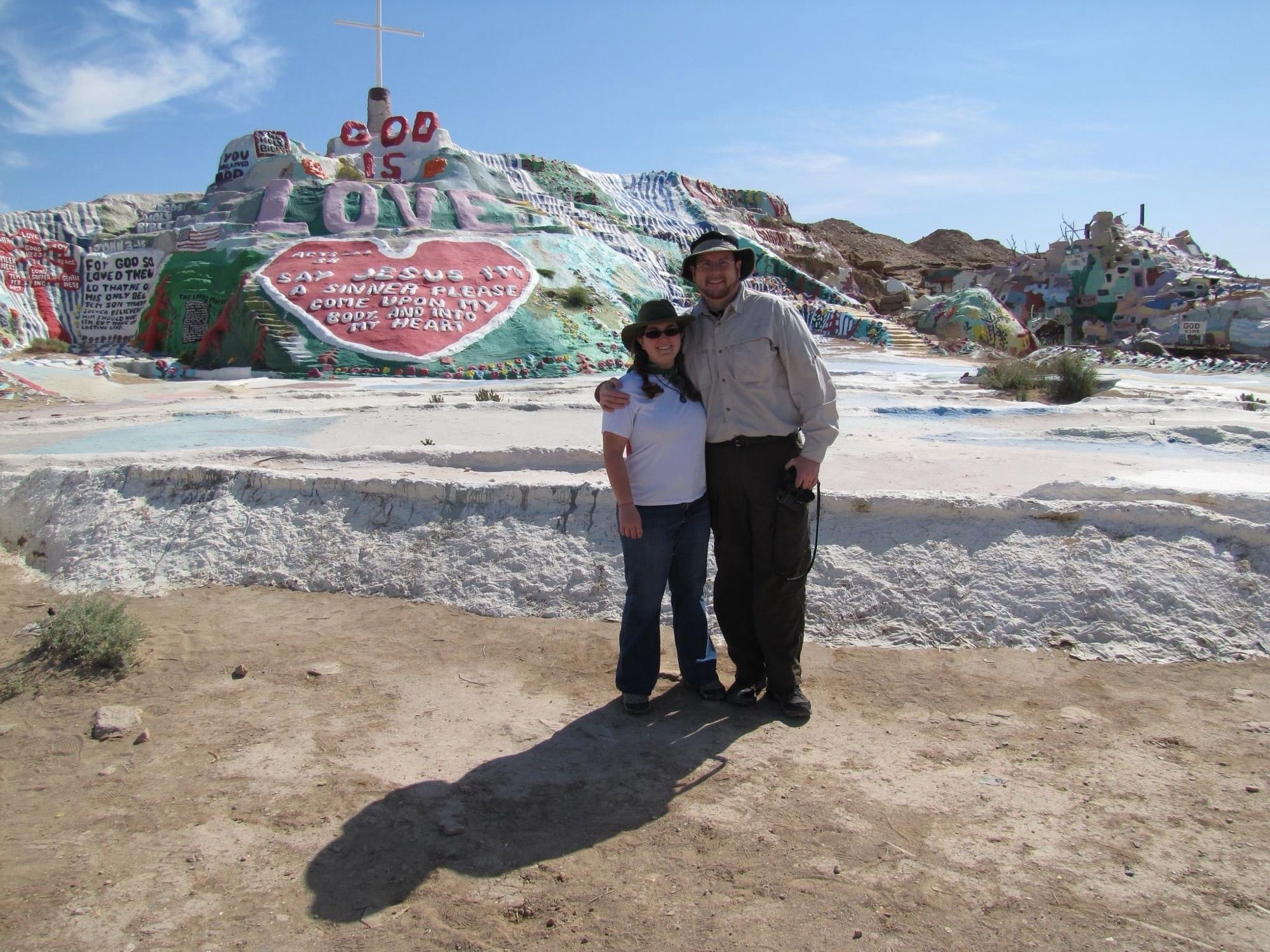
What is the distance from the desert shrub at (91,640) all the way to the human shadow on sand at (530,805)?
1.66m

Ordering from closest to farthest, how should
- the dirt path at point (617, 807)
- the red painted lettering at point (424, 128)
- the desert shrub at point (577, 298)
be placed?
1. the dirt path at point (617, 807)
2. the desert shrub at point (577, 298)
3. the red painted lettering at point (424, 128)

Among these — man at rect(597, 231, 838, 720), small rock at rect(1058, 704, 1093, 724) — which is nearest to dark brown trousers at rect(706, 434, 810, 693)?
man at rect(597, 231, 838, 720)

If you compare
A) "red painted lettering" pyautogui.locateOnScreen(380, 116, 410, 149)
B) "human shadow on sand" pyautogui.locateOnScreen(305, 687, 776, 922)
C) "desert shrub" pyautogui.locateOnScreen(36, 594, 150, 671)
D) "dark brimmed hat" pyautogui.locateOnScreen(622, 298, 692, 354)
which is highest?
"red painted lettering" pyautogui.locateOnScreen(380, 116, 410, 149)

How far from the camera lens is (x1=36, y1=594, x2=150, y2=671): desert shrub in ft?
12.0

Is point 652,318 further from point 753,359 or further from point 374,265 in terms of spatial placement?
point 374,265

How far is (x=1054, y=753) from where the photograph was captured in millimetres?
2951

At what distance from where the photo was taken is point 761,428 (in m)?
3.23

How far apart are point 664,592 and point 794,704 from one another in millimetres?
615

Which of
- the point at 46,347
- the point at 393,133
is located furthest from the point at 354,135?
the point at 46,347

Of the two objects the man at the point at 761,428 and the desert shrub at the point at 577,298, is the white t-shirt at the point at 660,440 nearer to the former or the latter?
the man at the point at 761,428

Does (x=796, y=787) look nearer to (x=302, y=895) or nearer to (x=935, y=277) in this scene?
(x=302, y=895)

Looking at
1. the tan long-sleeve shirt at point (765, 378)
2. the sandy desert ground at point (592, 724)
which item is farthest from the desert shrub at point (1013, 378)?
the tan long-sleeve shirt at point (765, 378)

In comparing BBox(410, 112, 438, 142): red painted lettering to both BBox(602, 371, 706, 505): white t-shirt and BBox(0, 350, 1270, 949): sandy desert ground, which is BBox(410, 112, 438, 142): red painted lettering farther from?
BBox(602, 371, 706, 505): white t-shirt

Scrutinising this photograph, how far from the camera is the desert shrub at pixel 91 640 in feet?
12.0
